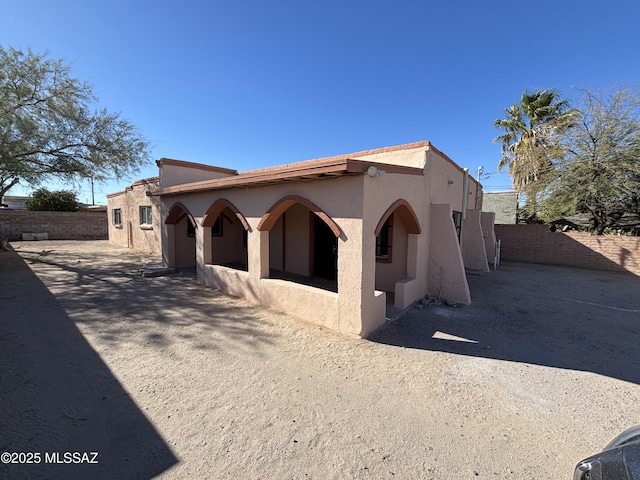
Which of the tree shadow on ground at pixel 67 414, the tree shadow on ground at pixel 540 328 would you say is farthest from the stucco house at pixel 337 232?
the tree shadow on ground at pixel 67 414

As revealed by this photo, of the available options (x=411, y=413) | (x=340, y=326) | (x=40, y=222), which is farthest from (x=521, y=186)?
(x=40, y=222)

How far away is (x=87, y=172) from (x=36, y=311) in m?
9.85

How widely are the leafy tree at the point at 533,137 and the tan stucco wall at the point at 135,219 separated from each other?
58.4 ft

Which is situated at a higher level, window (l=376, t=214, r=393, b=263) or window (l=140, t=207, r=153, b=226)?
window (l=140, t=207, r=153, b=226)

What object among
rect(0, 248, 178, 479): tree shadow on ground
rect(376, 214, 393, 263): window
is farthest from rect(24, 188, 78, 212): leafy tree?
rect(376, 214, 393, 263): window

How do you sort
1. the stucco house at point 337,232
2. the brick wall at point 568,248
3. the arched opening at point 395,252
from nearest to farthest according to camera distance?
the stucco house at point 337,232 < the arched opening at point 395,252 < the brick wall at point 568,248

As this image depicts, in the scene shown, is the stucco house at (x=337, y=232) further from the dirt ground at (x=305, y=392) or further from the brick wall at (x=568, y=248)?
the brick wall at (x=568, y=248)

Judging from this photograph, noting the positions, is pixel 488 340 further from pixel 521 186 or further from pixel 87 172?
pixel 87 172

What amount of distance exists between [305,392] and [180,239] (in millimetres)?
9667

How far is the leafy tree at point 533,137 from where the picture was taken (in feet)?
43.4

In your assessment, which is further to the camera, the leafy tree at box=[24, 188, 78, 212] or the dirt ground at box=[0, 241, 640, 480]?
the leafy tree at box=[24, 188, 78, 212]

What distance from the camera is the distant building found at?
17922mm

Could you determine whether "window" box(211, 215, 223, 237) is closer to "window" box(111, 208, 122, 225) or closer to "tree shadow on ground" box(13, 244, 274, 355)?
"tree shadow on ground" box(13, 244, 274, 355)

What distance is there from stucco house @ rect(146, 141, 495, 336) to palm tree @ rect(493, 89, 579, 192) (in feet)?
14.1
